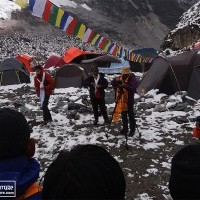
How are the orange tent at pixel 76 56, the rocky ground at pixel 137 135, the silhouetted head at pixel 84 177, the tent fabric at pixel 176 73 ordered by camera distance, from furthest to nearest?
1. the orange tent at pixel 76 56
2. the tent fabric at pixel 176 73
3. the rocky ground at pixel 137 135
4. the silhouetted head at pixel 84 177

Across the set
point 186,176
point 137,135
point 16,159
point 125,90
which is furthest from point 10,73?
point 186,176

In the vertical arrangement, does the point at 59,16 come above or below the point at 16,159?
above

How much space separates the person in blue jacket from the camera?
7.51 ft

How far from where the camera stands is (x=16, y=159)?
7.73ft

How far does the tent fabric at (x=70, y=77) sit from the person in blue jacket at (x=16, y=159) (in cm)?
1491

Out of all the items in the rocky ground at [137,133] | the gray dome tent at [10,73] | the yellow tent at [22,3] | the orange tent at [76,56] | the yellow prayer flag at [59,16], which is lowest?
the rocky ground at [137,133]

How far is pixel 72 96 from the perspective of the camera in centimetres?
1445

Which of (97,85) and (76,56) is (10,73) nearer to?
(76,56)

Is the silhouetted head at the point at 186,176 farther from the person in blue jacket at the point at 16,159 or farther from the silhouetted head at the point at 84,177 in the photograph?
the person in blue jacket at the point at 16,159

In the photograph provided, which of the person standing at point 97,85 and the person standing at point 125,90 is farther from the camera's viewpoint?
the person standing at point 97,85

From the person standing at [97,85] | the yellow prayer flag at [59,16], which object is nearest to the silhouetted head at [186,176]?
the person standing at [97,85]

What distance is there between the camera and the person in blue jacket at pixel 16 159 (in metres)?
2.29

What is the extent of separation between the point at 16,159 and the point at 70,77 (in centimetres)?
1525

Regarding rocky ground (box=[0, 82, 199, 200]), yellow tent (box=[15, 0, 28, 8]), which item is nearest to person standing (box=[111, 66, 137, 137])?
rocky ground (box=[0, 82, 199, 200])
